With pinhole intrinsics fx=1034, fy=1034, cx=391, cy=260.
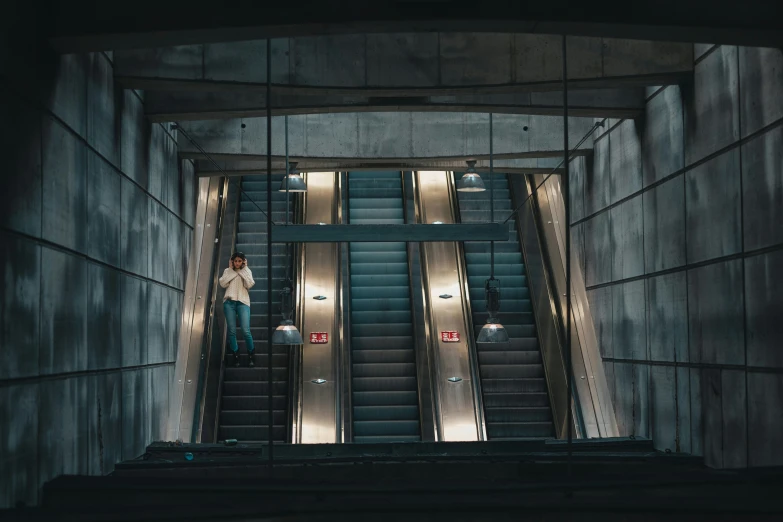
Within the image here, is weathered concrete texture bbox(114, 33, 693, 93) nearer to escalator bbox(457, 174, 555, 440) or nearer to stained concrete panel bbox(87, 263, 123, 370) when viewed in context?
stained concrete panel bbox(87, 263, 123, 370)

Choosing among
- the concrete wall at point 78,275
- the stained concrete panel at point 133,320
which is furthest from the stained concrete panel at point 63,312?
the stained concrete panel at point 133,320

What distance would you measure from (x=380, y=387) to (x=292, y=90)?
6.55 metres

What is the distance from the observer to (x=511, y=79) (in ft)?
37.6

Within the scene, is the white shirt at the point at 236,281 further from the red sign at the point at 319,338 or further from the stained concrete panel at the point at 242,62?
the stained concrete panel at the point at 242,62

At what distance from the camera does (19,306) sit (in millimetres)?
7473

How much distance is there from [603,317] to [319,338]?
4602mm

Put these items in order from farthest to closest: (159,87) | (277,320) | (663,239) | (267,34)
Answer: (277,320) < (663,239) < (159,87) < (267,34)

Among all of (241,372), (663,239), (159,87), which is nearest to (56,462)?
(159,87)

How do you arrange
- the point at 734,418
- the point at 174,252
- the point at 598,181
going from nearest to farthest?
the point at 734,418, the point at 174,252, the point at 598,181

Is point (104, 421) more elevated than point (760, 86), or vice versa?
point (760, 86)

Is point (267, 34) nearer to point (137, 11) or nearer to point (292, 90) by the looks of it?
point (137, 11)

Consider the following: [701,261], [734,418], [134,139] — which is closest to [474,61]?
[701,261]

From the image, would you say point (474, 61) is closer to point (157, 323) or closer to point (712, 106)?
point (712, 106)

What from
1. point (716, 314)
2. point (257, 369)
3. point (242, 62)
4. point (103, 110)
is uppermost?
point (242, 62)
